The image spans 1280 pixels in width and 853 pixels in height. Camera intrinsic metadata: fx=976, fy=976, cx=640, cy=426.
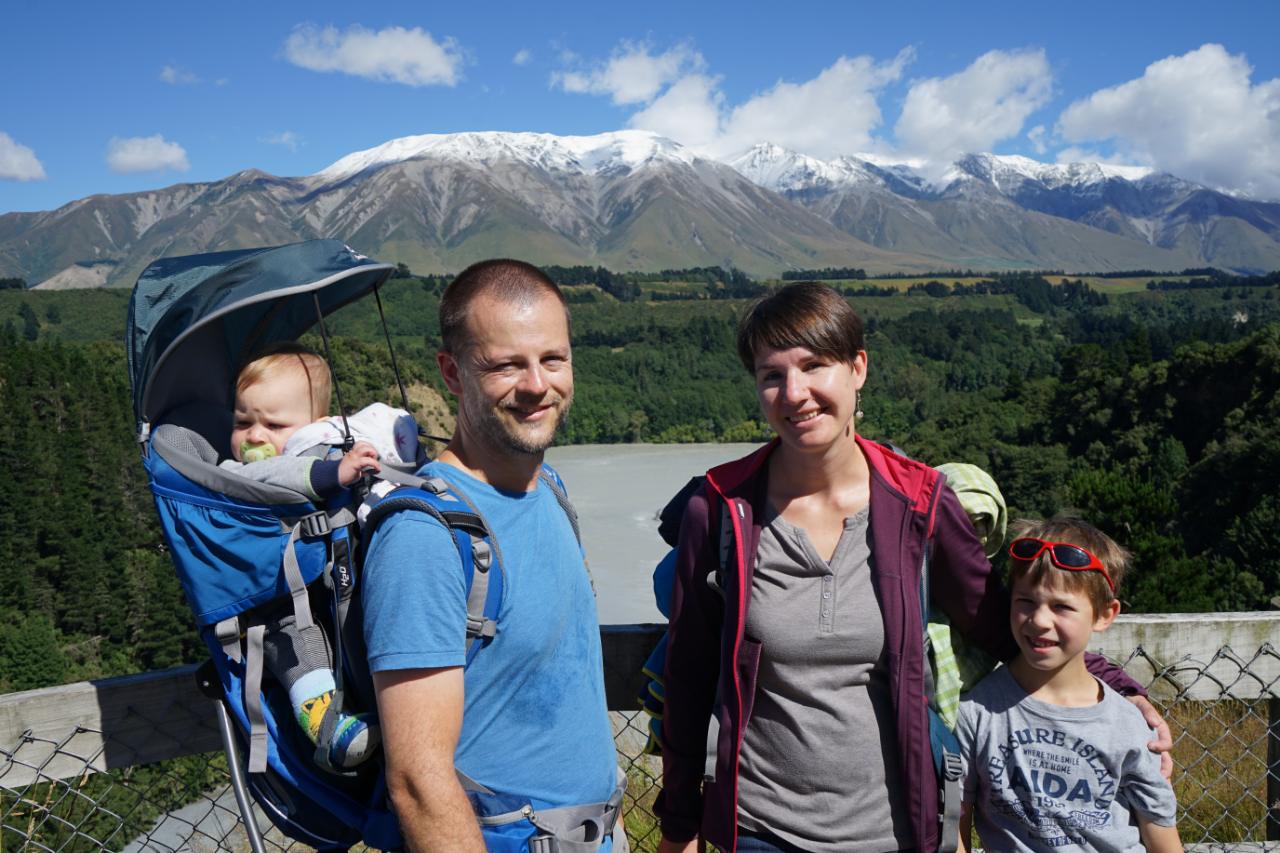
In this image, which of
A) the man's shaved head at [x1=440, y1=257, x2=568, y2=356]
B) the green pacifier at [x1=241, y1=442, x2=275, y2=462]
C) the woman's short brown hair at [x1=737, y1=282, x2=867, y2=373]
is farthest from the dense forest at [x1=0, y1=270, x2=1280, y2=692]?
the woman's short brown hair at [x1=737, y1=282, x2=867, y2=373]

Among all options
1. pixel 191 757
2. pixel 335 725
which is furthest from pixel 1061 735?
pixel 191 757

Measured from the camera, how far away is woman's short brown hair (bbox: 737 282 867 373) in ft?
7.81

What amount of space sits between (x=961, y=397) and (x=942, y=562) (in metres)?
105

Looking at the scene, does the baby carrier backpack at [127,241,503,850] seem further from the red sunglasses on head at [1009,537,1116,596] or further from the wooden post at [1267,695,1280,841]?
the wooden post at [1267,695,1280,841]

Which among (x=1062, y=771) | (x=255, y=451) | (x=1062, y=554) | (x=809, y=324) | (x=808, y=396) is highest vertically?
(x=809, y=324)

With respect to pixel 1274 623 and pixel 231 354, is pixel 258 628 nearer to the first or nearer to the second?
pixel 231 354

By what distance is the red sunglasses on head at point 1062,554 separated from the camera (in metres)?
2.45

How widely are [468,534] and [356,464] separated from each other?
320 mm

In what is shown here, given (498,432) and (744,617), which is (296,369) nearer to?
(498,432)

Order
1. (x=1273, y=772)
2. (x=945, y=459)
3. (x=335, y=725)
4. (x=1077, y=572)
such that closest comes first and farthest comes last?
(x=335, y=725) → (x=1077, y=572) → (x=1273, y=772) → (x=945, y=459)

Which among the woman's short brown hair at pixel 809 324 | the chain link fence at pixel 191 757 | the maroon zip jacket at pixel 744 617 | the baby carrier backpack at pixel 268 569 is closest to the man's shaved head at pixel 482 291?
the baby carrier backpack at pixel 268 569

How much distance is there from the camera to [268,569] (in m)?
2.11

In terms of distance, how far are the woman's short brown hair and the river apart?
16991 millimetres

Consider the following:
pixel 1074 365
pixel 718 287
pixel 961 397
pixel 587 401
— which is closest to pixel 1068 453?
pixel 1074 365
